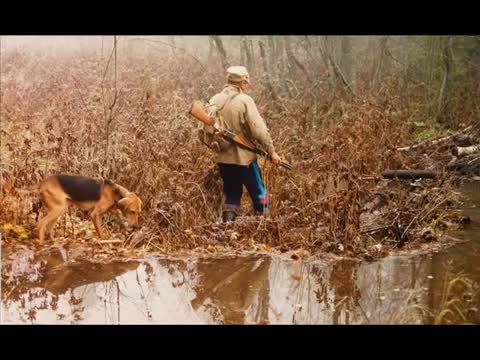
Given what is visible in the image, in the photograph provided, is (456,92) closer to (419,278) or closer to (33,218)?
(419,278)

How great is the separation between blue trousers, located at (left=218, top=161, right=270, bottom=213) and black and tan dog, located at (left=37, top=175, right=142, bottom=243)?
2.19 feet

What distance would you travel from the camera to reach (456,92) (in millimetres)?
5191

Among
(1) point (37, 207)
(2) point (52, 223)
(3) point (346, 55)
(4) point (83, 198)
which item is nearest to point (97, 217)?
(4) point (83, 198)

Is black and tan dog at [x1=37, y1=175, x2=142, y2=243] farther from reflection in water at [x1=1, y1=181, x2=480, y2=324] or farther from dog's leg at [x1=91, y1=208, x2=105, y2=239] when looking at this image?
reflection in water at [x1=1, y1=181, x2=480, y2=324]

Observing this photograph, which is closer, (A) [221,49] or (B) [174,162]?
(A) [221,49]

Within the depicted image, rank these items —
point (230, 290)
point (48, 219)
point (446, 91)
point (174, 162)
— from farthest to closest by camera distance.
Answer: point (446, 91)
point (174, 162)
point (48, 219)
point (230, 290)

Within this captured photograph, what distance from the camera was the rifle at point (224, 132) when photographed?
4871 mm

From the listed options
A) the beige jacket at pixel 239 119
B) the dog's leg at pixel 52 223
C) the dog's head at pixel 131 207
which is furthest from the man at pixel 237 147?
the dog's leg at pixel 52 223

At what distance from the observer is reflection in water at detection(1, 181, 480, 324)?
4.34 metres

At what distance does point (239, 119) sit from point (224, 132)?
0.14 metres

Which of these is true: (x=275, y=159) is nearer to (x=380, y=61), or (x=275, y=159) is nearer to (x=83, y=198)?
(x=380, y=61)

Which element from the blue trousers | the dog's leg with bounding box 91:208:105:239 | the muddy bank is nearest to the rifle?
the blue trousers

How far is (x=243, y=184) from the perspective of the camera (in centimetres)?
497

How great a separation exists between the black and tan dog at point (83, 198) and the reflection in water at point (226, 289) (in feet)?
0.90
